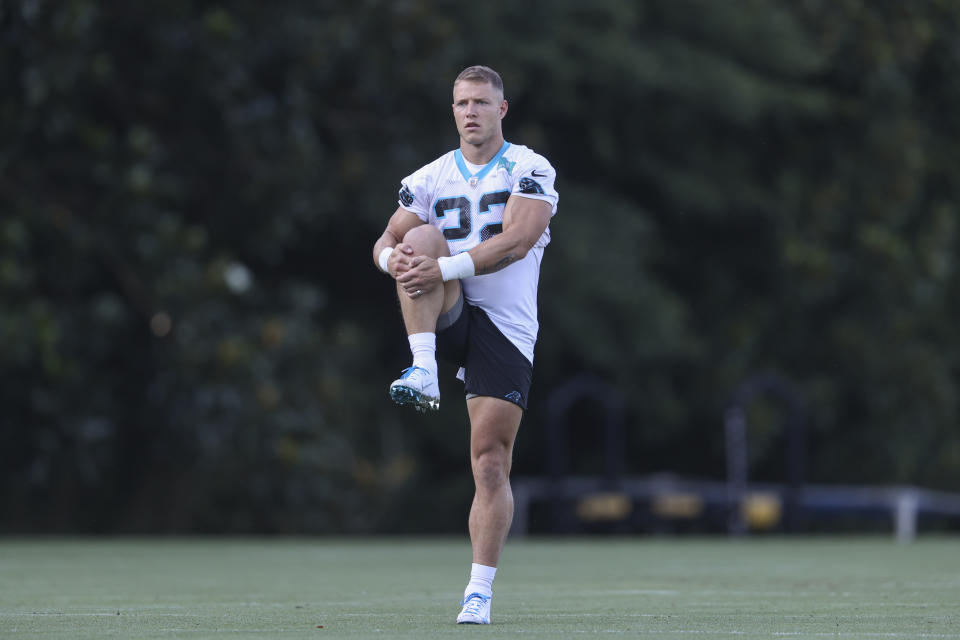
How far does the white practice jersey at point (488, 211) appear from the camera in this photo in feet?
24.8

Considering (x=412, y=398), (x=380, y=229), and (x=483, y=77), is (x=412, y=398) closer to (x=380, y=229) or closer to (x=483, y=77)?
(x=483, y=77)

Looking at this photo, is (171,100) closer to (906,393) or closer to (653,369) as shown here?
(653,369)

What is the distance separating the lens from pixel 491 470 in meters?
7.41

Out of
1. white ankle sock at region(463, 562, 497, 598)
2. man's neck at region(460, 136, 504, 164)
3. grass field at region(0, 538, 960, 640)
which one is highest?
man's neck at region(460, 136, 504, 164)

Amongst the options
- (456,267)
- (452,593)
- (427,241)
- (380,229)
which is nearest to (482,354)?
(456,267)

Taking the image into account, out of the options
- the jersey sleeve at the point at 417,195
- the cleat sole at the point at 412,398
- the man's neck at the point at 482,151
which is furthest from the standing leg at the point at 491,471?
the man's neck at the point at 482,151

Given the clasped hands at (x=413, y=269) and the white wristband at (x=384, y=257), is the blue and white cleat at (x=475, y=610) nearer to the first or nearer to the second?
the clasped hands at (x=413, y=269)

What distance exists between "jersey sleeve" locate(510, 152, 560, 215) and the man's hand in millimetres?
515

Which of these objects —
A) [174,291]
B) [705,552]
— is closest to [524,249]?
[705,552]

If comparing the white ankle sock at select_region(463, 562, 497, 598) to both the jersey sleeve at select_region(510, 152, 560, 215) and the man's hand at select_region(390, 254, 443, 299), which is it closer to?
the man's hand at select_region(390, 254, 443, 299)

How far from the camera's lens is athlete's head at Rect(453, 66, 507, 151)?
24.6ft

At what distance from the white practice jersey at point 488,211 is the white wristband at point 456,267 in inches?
8.5

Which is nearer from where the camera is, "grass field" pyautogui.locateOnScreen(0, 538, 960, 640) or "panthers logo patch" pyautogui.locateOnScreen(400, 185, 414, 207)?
"grass field" pyautogui.locateOnScreen(0, 538, 960, 640)

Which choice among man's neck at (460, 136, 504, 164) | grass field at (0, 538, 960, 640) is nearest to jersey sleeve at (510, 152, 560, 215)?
man's neck at (460, 136, 504, 164)
